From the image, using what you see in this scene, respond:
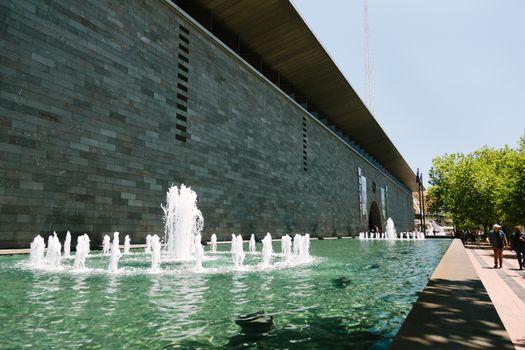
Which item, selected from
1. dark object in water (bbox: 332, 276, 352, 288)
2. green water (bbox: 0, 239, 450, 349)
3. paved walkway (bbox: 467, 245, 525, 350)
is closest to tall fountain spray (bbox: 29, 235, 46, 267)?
green water (bbox: 0, 239, 450, 349)

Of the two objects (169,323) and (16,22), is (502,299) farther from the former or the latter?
(16,22)

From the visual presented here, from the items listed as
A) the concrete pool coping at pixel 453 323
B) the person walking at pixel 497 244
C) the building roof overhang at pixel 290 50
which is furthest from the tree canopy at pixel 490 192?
the concrete pool coping at pixel 453 323

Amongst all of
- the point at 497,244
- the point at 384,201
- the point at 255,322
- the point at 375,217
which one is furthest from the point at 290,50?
the point at 384,201

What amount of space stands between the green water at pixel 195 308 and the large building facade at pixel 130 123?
636 centimetres

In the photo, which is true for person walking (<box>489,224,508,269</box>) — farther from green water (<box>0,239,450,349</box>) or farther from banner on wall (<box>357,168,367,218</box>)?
banner on wall (<box>357,168,367,218</box>)

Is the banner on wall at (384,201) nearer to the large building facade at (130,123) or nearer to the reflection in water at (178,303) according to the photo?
the large building facade at (130,123)

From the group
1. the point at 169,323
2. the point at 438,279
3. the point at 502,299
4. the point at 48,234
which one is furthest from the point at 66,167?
the point at 502,299

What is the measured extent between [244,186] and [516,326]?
20.1m

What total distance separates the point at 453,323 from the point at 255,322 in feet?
6.57

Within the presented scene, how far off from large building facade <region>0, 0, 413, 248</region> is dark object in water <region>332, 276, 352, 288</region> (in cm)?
1075

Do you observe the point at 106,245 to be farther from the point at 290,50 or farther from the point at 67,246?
the point at 290,50

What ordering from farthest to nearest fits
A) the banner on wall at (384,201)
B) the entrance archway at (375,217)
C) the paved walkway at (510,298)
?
the banner on wall at (384,201) → the entrance archway at (375,217) → the paved walkway at (510,298)

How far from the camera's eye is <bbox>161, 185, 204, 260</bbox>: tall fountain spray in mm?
14961

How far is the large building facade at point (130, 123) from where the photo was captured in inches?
499
